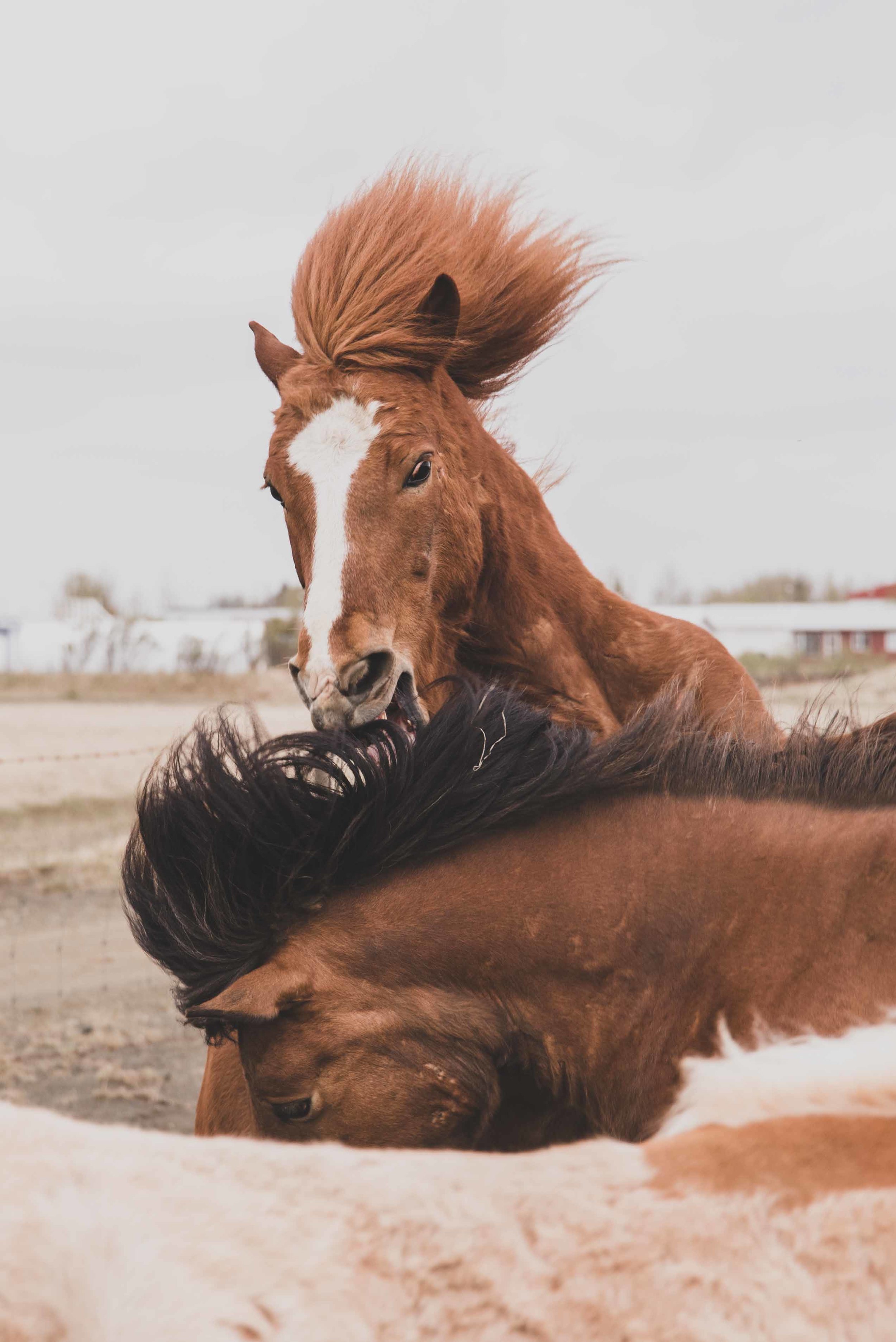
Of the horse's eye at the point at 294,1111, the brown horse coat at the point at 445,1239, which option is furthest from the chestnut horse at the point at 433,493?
the brown horse coat at the point at 445,1239

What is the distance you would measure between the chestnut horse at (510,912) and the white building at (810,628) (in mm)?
38827

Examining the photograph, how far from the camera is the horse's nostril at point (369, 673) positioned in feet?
8.63

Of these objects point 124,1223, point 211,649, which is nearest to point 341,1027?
point 124,1223

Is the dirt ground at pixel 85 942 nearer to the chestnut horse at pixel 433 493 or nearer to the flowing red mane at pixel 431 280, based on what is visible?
the chestnut horse at pixel 433 493

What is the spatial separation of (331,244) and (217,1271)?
3.09 m

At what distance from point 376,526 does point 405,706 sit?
0.46m

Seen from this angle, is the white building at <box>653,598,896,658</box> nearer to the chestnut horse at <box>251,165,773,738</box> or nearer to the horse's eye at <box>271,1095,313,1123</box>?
the chestnut horse at <box>251,165,773,738</box>

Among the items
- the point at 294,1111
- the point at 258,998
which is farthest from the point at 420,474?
the point at 294,1111

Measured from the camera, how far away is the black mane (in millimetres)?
2074

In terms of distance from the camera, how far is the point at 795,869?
1.92 meters

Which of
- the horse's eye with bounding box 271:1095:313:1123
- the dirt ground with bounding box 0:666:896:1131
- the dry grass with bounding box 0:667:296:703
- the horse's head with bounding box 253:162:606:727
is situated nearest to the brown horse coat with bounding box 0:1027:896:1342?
the horse's eye with bounding box 271:1095:313:1123

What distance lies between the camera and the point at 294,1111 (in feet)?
6.41

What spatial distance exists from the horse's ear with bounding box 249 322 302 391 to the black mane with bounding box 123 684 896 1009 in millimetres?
1445

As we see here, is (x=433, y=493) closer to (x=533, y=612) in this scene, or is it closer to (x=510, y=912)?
(x=533, y=612)
